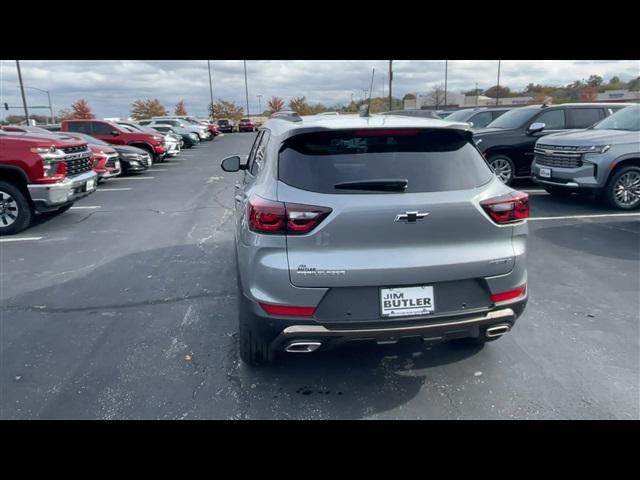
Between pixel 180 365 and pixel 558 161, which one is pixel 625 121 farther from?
pixel 180 365

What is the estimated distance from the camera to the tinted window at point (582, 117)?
10266 millimetres

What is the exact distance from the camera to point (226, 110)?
227 feet

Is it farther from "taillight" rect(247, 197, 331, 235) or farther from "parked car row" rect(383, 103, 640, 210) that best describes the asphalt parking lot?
"parked car row" rect(383, 103, 640, 210)

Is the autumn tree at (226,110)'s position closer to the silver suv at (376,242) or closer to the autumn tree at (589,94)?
the autumn tree at (589,94)

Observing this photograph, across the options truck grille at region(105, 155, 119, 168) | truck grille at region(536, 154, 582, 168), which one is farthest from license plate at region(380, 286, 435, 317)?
truck grille at region(105, 155, 119, 168)

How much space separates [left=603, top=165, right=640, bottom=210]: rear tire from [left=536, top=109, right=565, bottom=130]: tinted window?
9.36ft

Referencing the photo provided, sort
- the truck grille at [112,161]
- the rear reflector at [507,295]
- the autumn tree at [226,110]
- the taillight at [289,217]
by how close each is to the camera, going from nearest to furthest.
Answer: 1. the taillight at [289,217]
2. the rear reflector at [507,295]
3. the truck grille at [112,161]
4. the autumn tree at [226,110]

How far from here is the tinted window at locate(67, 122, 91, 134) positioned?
16.2 metres

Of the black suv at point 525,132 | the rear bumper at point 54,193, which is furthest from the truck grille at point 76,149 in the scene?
the black suv at point 525,132

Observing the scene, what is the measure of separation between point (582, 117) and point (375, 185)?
32.9 feet

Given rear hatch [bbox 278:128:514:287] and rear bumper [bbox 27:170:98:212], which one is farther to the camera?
rear bumper [bbox 27:170:98:212]

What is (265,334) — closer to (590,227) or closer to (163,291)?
(163,291)

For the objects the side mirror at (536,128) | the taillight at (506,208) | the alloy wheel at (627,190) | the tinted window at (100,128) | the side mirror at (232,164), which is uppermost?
the tinted window at (100,128)

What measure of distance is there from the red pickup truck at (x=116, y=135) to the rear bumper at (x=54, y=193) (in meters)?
10.2
